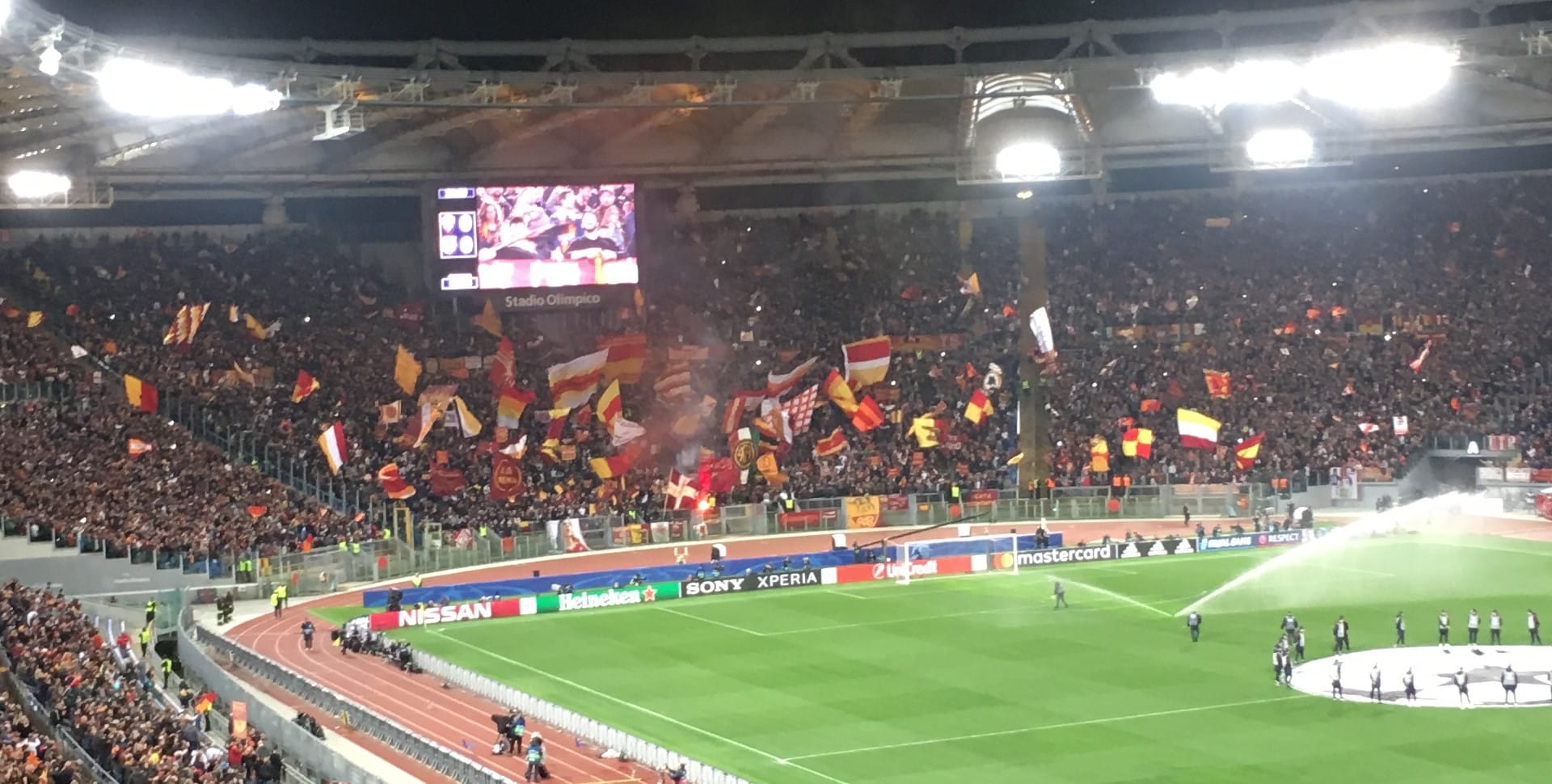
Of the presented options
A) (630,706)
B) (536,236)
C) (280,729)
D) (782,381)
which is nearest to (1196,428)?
(782,381)

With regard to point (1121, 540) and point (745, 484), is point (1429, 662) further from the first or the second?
point (745, 484)

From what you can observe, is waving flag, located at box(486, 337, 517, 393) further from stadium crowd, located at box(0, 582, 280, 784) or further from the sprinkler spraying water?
stadium crowd, located at box(0, 582, 280, 784)

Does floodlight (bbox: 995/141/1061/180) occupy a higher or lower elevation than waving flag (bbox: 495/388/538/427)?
higher

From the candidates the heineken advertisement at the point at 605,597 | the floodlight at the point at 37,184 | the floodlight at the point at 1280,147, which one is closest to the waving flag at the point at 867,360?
the floodlight at the point at 1280,147

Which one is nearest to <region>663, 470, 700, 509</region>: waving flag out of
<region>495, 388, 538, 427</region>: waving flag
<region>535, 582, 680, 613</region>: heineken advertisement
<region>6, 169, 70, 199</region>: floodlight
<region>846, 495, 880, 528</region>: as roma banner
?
<region>846, 495, 880, 528</region>: as roma banner

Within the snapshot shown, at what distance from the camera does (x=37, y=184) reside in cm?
5950

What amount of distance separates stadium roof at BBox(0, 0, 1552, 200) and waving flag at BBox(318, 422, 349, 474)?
9.45 metres

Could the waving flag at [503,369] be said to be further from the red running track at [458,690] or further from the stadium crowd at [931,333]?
the red running track at [458,690]

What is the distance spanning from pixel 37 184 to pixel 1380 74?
41.7 metres

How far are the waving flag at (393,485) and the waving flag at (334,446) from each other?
1391 mm

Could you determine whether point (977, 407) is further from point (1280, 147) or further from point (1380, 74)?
point (1380, 74)

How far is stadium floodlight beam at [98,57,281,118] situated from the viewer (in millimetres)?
47969

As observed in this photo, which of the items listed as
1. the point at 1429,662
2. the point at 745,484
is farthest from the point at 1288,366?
the point at 1429,662

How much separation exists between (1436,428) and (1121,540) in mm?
15337
